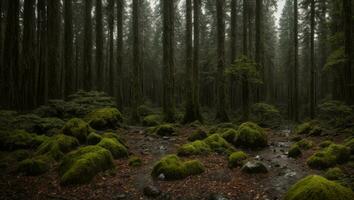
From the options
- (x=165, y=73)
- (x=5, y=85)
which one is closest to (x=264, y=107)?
(x=165, y=73)

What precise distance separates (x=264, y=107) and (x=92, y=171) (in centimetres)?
1272

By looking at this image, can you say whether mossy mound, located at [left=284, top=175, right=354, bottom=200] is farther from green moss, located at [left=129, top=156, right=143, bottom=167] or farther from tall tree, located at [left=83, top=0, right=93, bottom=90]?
tall tree, located at [left=83, top=0, right=93, bottom=90]

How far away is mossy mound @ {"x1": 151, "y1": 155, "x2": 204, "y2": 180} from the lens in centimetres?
720

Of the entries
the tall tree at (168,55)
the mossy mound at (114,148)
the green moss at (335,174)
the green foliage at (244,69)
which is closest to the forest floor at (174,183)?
the mossy mound at (114,148)

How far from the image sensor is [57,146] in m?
8.55

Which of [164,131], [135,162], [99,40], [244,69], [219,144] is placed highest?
[99,40]

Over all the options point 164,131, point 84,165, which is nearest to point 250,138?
point 164,131

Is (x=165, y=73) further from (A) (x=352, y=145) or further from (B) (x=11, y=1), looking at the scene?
(A) (x=352, y=145)

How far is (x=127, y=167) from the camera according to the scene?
8.19 meters

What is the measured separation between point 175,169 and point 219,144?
10.5ft

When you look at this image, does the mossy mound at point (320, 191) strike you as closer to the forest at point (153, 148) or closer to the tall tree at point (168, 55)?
the forest at point (153, 148)

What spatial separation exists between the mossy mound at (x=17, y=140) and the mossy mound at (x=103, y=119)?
2.66 m

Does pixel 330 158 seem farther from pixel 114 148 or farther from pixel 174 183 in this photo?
pixel 114 148


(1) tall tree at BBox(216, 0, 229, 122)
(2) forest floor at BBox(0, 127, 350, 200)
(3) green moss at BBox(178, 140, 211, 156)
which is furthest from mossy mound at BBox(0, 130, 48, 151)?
(1) tall tree at BBox(216, 0, 229, 122)
